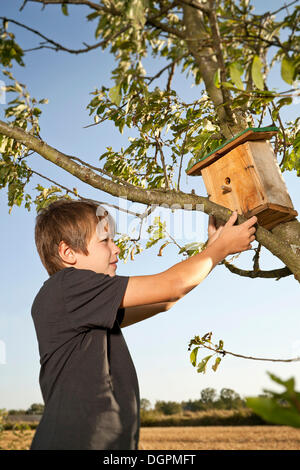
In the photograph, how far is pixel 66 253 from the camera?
1640 millimetres

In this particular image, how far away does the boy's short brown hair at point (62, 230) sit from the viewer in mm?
1642

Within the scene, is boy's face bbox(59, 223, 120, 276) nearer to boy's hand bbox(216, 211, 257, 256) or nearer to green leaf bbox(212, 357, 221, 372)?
boy's hand bbox(216, 211, 257, 256)

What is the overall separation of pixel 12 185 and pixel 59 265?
5.85 feet

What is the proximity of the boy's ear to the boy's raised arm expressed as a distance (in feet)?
1.24

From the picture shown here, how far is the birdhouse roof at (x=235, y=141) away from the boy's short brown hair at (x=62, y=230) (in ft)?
2.63

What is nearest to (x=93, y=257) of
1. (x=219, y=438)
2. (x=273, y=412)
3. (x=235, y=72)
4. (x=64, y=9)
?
(x=235, y=72)

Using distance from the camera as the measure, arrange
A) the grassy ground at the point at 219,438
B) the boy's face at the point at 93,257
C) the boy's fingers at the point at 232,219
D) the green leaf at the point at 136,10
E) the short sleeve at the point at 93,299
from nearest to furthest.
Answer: the short sleeve at the point at 93,299 → the green leaf at the point at 136,10 → the boy's face at the point at 93,257 → the boy's fingers at the point at 232,219 → the grassy ground at the point at 219,438

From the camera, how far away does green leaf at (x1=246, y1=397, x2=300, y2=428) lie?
0.36m

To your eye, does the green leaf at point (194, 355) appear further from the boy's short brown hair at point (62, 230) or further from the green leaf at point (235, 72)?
the green leaf at point (235, 72)

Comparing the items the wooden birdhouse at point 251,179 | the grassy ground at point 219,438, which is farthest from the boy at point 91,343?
the grassy ground at point 219,438

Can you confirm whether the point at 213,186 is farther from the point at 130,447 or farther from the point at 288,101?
the point at 130,447

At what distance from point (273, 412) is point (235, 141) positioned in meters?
1.86

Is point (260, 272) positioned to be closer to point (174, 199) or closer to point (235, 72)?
point (174, 199)

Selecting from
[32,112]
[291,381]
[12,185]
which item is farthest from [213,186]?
[291,381]
